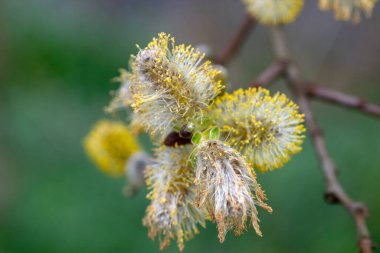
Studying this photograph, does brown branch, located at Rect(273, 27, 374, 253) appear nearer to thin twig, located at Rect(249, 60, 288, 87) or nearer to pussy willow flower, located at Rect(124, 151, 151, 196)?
thin twig, located at Rect(249, 60, 288, 87)

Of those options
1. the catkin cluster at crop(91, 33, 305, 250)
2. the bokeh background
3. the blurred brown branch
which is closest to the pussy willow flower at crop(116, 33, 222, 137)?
the catkin cluster at crop(91, 33, 305, 250)

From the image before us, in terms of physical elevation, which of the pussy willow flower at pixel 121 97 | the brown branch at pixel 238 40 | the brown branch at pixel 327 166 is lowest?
the brown branch at pixel 327 166

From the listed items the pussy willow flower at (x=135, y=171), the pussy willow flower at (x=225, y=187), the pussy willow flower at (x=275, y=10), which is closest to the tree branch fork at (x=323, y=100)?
the pussy willow flower at (x=225, y=187)

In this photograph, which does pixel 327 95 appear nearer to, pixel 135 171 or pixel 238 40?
pixel 238 40

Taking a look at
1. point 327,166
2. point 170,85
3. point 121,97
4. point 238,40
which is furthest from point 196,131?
point 238,40

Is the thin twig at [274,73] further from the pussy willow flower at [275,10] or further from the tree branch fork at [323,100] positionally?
the pussy willow flower at [275,10]

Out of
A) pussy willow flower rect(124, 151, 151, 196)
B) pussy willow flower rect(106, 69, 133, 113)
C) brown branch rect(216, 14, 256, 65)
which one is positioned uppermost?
brown branch rect(216, 14, 256, 65)

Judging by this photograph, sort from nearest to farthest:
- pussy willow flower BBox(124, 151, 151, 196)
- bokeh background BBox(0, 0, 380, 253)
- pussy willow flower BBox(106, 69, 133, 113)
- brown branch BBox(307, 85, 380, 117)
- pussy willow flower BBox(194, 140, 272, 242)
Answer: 1. pussy willow flower BBox(194, 140, 272, 242)
2. pussy willow flower BBox(106, 69, 133, 113)
3. brown branch BBox(307, 85, 380, 117)
4. pussy willow flower BBox(124, 151, 151, 196)
5. bokeh background BBox(0, 0, 380, 253)
